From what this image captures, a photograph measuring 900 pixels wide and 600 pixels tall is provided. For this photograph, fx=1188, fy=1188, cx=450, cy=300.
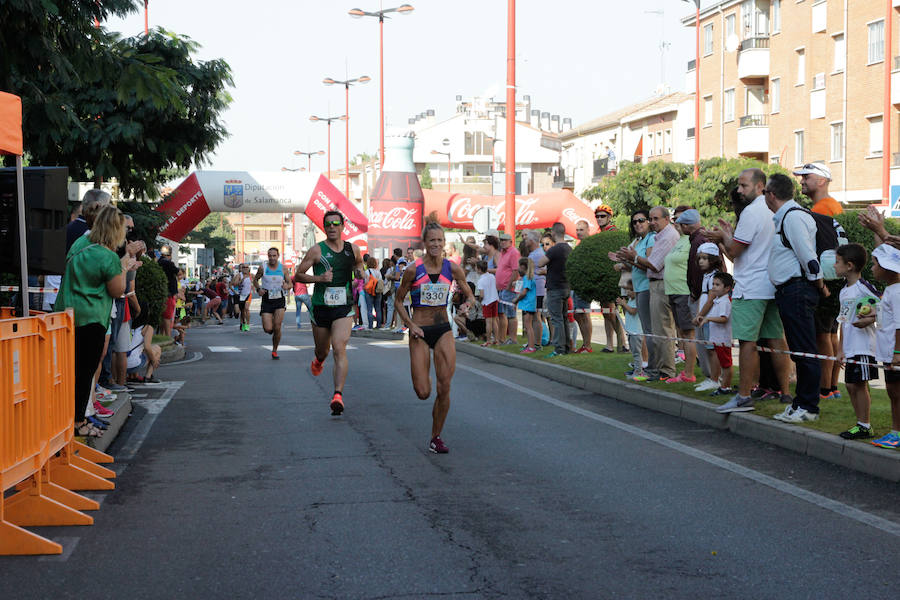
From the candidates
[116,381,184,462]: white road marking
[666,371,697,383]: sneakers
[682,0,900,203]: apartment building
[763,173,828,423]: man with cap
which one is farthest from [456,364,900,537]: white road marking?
[682,0,900,203]: apartment building

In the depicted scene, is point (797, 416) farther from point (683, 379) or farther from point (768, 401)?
point (683, 379)

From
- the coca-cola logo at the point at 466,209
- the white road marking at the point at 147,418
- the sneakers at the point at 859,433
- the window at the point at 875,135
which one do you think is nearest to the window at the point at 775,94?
the window at the point at 875,135

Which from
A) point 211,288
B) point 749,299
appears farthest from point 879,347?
point 211,288

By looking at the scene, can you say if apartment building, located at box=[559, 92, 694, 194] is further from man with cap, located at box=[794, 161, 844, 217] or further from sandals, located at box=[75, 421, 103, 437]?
sandals, located at box=[75, 421, 103, 437]

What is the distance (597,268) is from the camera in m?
15.9

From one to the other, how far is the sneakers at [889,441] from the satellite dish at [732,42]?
49.9 m

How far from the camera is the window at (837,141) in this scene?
46.5m

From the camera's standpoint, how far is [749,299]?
1035 cm

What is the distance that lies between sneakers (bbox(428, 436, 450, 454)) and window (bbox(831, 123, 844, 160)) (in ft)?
133

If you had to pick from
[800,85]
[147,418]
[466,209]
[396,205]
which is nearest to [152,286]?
[147,418]

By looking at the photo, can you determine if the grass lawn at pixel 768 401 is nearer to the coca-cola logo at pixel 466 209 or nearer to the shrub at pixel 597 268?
the shrub at pixel 597 268

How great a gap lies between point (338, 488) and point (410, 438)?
228 centimetres

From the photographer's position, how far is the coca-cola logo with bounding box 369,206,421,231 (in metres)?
35.0

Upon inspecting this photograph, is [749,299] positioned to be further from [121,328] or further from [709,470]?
[121,328]
